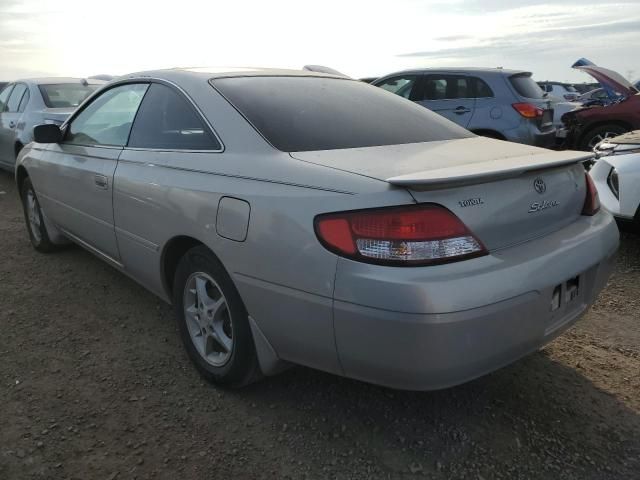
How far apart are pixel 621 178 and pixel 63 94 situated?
677 centimetres

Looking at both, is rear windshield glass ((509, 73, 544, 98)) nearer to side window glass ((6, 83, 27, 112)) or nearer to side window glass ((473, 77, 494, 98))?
side window glass ((473, 77, 494, 98))

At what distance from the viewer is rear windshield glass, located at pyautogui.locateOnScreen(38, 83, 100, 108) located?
7.22 meters

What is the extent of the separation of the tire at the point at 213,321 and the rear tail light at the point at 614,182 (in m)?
3.19

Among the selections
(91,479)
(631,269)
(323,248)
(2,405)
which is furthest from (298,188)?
(631,269)

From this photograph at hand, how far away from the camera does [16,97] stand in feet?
25.5

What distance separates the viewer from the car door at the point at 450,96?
764cm

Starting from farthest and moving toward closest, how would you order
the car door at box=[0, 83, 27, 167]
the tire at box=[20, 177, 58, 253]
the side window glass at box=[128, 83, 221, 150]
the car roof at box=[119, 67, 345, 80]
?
the car door at box=[0, 83, 27, 167]
the tire at box=[20, 177, 58, 253]
the car roof at box=[119, 67, 345, 80]
the side window glass at box=[128, 83, 221, 150]

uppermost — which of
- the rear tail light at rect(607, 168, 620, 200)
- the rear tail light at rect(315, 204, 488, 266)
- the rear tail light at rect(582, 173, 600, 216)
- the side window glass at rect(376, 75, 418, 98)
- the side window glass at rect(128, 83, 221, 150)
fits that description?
the side window glass at rect(128, 83, 221, 150)

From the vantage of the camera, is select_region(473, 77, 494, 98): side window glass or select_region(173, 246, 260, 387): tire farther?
select_region(473, 77, 494, 98): side window glass

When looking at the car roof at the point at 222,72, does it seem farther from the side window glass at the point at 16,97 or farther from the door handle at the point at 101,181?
the side window glass at the point at 16,97

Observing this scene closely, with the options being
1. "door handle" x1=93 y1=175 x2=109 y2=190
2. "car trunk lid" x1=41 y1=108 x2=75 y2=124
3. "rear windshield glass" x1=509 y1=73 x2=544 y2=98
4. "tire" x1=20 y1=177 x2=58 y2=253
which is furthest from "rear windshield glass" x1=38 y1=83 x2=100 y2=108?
"rear windshield glass" x1=509 y1=73 x2=544 y2=98

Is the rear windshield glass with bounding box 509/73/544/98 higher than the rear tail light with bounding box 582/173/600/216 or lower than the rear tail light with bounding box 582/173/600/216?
higher

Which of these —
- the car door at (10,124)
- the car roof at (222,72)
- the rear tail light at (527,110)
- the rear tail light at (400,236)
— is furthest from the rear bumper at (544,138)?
the car door at (10,124)

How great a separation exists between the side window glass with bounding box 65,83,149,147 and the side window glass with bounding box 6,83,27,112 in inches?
179
